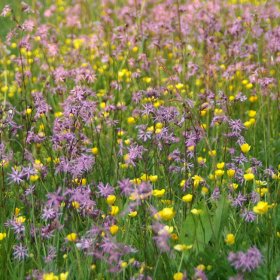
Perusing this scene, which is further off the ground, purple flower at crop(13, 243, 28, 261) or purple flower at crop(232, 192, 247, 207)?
purple flower at crop(232, 192, 247, 207)

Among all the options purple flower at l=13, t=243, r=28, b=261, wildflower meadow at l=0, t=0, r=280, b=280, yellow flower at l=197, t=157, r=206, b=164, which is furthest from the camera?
yellow flower at l=197, t=157, r=206, b=164

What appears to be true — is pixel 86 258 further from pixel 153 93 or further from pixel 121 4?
pixel 121 4

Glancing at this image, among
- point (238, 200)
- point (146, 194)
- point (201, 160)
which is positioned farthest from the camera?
point (201, 160)

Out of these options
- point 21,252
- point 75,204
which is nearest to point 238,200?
point 75,204

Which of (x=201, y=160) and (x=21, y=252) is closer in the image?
(x=21, y=252)

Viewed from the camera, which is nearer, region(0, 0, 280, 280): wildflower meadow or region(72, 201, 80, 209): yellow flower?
region(0, 0, 280, 280): wildflower meadow

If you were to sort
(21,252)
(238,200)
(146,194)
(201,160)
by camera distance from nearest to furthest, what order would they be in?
1. (146,194)
2. (21,252)
3. (238,200)
4. (201,160)

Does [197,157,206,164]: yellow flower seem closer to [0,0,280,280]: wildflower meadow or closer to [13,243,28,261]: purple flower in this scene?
[0,0,280,280]: wildflower meadow

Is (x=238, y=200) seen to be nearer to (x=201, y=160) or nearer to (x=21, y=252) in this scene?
(x=201, y=160)

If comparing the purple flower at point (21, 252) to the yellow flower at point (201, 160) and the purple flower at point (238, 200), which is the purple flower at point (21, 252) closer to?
the purple flower at point (238, 200)

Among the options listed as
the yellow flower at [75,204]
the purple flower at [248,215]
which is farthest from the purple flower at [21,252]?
the purple flower at [248,215]

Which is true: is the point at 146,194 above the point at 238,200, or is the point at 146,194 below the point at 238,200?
above

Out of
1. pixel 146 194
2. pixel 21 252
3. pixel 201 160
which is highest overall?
pixel 146 194

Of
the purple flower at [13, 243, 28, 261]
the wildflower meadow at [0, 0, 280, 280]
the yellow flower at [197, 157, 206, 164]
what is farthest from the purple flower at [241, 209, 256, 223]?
the purple flower at [13, 243, 28, 261]
